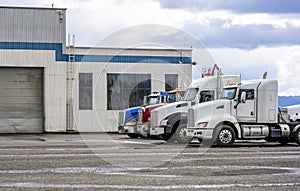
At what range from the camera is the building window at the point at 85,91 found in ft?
149

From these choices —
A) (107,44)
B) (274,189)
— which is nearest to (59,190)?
(274,189)

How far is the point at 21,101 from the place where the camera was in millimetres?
43375

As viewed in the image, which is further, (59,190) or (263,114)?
(263,114)

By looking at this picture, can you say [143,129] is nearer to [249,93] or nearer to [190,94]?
[190,94]

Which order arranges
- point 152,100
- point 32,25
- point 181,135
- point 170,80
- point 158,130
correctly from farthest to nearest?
point 170,80 < point 32,25 < point 152,100 < point 158,130 < point 181,135

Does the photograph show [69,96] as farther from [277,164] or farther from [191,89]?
[277,164]

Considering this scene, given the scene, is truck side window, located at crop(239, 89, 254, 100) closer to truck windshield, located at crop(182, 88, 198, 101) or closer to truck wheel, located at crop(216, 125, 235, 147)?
truck wheel, located at crop(216, 125, 235, 147)

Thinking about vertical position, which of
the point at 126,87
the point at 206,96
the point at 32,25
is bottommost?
the point at 206,96

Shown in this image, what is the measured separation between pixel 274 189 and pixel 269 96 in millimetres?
14397

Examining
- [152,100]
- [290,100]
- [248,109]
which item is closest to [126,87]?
[152,100]

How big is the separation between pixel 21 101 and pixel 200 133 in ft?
69.7

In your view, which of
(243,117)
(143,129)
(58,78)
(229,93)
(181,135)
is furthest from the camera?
(58,78)

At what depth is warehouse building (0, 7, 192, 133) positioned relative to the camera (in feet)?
142

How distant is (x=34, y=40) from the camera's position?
44.1 m
